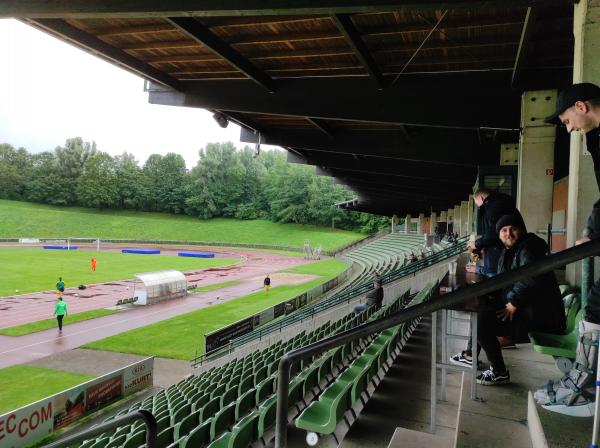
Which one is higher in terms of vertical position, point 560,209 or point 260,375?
point 560,209

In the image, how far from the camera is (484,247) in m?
4.89

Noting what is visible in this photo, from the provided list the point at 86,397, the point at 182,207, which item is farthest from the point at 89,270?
the point at 182,207

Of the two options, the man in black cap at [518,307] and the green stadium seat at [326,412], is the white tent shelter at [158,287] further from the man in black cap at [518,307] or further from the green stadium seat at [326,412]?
the man in black cap at [518,307]

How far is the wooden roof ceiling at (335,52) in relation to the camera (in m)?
5.23

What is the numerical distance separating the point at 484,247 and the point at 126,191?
340 feet

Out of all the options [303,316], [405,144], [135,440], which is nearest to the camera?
[135,440]

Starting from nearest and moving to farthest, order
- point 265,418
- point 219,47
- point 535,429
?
point 535,429
point 265,418
point 219,47

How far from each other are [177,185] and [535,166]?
101230mm

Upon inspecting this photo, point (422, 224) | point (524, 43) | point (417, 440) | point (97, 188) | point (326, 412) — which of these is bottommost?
point (326, 412)

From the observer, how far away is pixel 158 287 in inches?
1013

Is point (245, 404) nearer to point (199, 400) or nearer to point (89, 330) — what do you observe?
point (199, 400)

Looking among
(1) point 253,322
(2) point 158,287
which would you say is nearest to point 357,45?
(1) point 253,322

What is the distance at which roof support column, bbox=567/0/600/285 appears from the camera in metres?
4.84

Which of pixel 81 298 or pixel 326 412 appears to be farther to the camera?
pixel 81 298
